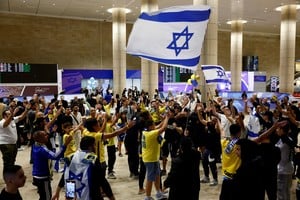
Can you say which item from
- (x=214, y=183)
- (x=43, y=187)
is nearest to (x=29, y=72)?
(x=214, y=183)

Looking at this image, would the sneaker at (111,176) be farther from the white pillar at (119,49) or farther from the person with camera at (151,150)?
the white pillar at (119,49)

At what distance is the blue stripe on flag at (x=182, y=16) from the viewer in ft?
17.5

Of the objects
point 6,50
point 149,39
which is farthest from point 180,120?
point 6,50

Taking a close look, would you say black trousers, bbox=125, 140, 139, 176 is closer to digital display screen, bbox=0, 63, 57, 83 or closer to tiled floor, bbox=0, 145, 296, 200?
tiled floor, bbox=0, 145, 296, 200

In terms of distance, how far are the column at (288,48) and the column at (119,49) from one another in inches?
507

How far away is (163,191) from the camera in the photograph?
6461mm

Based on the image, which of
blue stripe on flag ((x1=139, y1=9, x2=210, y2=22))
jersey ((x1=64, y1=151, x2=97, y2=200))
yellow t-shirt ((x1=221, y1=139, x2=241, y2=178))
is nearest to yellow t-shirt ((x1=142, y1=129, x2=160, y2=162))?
yellow t-shirt ((x1=221, y1=139, x2=241, y2=178))

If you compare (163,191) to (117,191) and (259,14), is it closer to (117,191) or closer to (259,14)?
(117,191)

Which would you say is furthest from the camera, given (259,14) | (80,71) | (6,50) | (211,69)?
(259,14)

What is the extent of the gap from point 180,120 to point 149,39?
8.76 feet

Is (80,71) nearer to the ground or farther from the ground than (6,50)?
nearer to the ground

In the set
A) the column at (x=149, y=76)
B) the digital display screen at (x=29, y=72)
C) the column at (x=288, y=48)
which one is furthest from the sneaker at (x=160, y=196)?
the column at (x=288, y=48)

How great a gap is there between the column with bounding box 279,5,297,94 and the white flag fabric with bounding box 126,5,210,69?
2312cm

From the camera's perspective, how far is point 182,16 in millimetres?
5426
